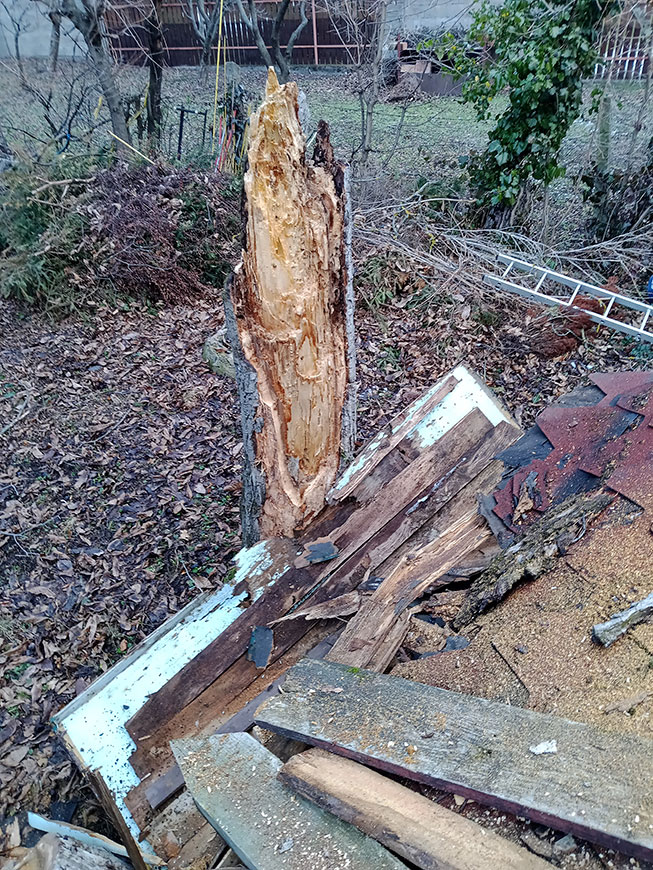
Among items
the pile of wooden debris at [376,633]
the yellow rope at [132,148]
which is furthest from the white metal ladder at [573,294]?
the yellow rope at [132,148]

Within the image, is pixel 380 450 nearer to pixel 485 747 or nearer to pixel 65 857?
pixel 485 747

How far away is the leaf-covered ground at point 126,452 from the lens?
3.35 meters

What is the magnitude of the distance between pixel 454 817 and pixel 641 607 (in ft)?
2.88

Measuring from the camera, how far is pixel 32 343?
6.04 meters

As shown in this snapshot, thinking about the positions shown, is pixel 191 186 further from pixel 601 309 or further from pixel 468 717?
pixel 468 717

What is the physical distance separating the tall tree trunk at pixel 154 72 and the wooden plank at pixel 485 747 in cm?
811

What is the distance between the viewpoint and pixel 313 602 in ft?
8.26

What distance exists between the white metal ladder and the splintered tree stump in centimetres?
380

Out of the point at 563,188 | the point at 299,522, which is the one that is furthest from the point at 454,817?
the point at 563,188

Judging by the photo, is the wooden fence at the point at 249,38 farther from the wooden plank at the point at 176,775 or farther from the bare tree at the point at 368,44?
the wooden plank at the point at 176,775

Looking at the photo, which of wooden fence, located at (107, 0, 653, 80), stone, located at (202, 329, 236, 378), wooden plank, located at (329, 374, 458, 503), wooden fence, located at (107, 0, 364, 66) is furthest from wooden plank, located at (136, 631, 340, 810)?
wooden fence, located at (107, 0, 364, 66)

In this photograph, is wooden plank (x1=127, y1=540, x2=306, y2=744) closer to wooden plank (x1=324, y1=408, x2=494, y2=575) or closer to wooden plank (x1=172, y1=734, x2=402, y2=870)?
wooden plank (x1=324, y1=408, x2=494, y2=575)

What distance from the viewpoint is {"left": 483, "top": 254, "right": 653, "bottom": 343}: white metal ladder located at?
213 inches

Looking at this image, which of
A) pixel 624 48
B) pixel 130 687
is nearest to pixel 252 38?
pixel 624 48
